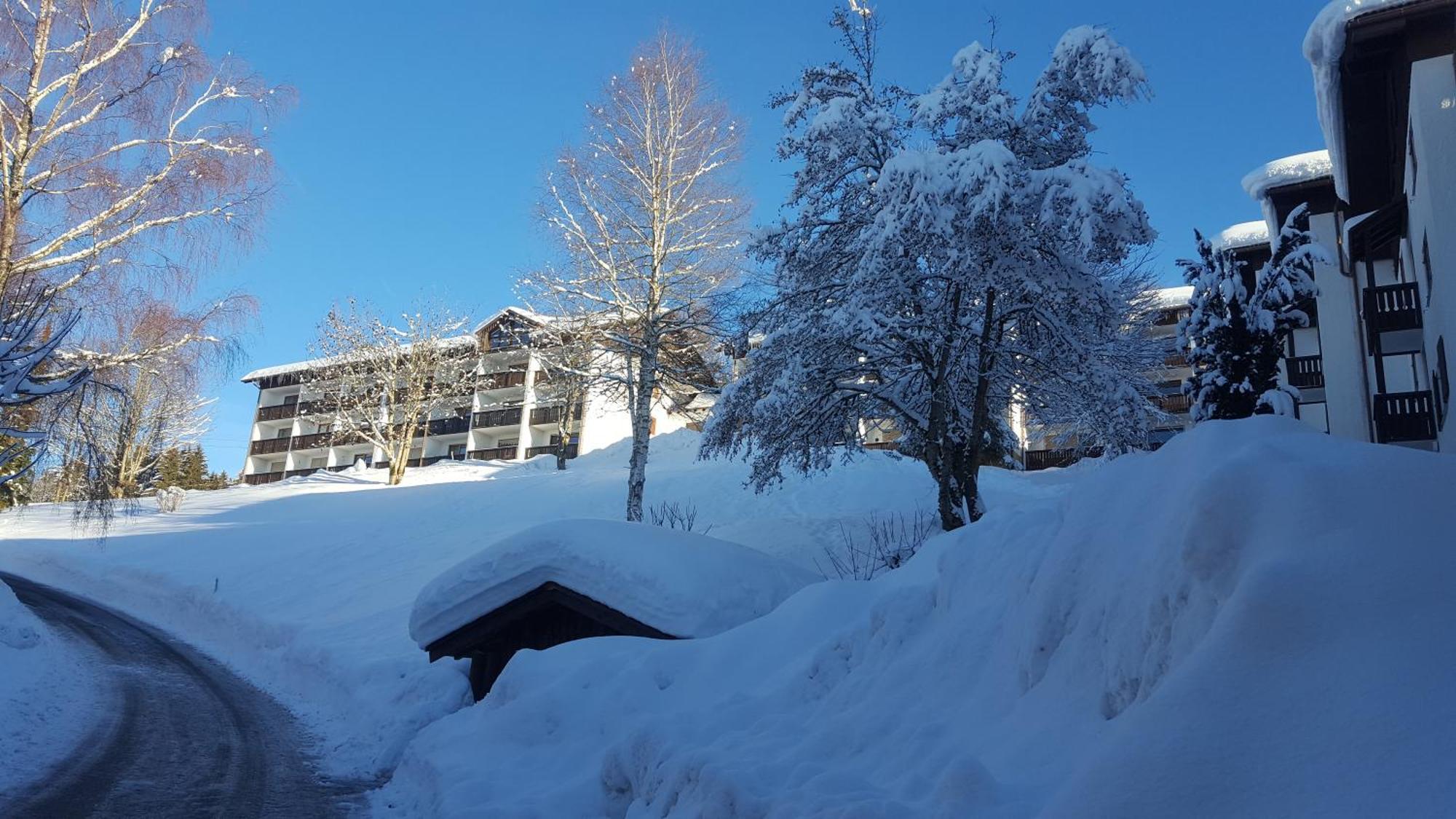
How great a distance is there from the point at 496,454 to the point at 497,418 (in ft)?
6.54

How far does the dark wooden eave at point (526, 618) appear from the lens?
8719 mm

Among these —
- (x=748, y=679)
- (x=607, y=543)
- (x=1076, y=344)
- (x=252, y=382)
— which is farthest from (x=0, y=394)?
(x=252, y=382)

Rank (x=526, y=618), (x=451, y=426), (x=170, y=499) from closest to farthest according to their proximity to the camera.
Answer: (x=526, y=618)
(x=170, y=499)
(x=451, y=426)

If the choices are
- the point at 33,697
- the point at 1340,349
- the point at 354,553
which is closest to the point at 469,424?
the point at 354,553

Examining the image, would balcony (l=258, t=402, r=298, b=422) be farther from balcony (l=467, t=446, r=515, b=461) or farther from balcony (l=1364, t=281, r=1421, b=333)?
balcony (l=1364, t=281, r=1421, b=333)

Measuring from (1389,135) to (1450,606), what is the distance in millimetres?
19177

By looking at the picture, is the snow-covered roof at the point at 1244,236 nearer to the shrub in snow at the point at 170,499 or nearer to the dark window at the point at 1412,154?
the dark window at the point at 1412,154

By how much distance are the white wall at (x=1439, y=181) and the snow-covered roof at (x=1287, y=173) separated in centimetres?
881

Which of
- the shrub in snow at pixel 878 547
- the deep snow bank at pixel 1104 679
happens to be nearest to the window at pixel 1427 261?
the shrub in snow at pixel 878 547

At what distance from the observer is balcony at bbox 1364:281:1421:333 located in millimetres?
16594

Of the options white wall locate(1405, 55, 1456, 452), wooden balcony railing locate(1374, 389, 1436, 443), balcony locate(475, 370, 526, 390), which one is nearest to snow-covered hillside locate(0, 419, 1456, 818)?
white wall locate(1405, 55, 1456, 452)

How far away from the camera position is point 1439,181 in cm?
1288

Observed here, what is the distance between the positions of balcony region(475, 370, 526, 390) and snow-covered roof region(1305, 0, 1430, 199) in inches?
1573

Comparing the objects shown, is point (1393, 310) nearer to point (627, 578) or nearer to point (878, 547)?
point (878, 547)
